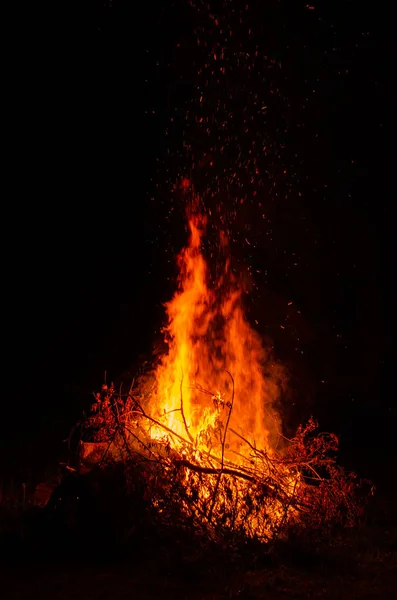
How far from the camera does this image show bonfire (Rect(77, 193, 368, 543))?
4816 mm

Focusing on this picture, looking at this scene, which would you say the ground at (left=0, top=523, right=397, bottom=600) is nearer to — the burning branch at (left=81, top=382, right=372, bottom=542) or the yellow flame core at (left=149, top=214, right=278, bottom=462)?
the burning branch at (left=81, top=382, right=372, bottom=542)

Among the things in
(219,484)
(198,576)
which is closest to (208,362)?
(219,484)

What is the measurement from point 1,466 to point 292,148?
5928 mm

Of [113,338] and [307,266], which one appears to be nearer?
[307,266]

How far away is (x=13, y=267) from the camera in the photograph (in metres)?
12.7

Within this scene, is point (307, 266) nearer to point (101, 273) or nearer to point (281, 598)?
point (101, 273)

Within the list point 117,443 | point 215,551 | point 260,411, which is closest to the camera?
point 215,551

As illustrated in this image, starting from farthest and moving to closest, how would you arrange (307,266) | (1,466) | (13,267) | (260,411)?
(13,267)
(307,266)
(1,466)
(260,411)

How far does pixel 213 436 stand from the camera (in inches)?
225

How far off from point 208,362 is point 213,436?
1005 mm

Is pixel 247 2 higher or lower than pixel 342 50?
lower

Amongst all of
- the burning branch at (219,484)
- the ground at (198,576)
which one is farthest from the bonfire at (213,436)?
the ground at (198,576)

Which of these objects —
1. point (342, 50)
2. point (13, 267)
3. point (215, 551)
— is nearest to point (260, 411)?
point (215, 551)

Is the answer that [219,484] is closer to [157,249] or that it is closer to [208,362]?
[208,362]
